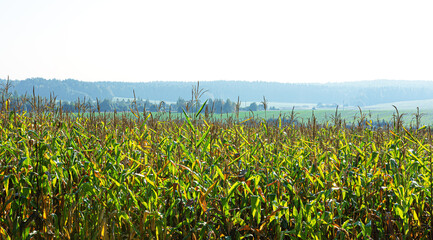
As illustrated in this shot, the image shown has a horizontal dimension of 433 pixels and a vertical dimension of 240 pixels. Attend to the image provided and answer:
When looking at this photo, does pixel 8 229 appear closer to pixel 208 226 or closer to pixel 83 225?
pixel 83 225

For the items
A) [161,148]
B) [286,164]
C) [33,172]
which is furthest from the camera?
[161,148]

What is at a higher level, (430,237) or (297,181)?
(297,181)

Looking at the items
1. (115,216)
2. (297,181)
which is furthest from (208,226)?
(297,181)

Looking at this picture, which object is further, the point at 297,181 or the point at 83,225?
the point at 297,181

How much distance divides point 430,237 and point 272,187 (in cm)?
123

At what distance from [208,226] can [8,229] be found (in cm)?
162

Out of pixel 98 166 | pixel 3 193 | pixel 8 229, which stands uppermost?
pixel 98 166

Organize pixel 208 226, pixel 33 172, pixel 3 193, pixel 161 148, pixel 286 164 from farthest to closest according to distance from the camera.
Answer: pixel 161 148
pixel 286 164
pixel 3 193
pixel 33 172
pixel 208 226

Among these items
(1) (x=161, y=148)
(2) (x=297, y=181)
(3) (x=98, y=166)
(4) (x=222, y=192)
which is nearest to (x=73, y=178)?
(3) (x=98, y=166)

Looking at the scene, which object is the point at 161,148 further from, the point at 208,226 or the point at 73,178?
the point at 208,226

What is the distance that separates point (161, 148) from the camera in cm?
376

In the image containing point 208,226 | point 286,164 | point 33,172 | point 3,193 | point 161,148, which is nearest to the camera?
point 208,226

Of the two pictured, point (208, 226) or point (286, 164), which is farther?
point (286, 164)

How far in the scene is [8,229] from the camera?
2.83 m
